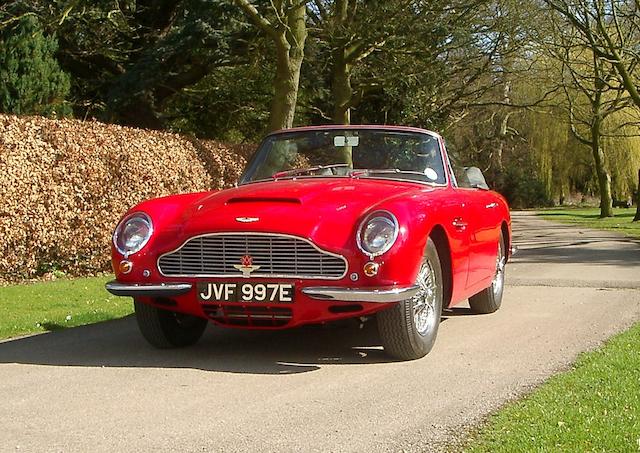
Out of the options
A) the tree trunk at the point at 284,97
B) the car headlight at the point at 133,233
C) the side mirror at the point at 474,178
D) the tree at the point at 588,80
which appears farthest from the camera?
the tree at the point at 588,80

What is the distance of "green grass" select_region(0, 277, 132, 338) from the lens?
7.81 m

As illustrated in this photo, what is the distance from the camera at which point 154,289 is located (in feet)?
19.0

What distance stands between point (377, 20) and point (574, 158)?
96.7 feet

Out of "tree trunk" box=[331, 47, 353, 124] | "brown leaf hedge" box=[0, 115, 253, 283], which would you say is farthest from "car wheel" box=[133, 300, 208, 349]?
"tree trunk" box=[331, 47, 353, 124]

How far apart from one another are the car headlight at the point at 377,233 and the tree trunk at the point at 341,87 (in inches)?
690

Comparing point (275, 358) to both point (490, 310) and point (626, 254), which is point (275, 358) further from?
point (626, 254)

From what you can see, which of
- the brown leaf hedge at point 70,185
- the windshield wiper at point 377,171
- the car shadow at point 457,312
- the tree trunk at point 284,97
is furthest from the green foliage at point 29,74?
the windshield wiper at point 377,171

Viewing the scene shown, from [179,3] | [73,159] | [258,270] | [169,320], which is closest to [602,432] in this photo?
[258,270]

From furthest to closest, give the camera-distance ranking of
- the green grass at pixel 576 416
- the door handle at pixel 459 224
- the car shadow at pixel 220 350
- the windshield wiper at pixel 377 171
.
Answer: the windshield wiper at pixel 377 171
the door handle at pixel 459 224
the car shadow at pixel 220 350
the green grass at pixel 576 416

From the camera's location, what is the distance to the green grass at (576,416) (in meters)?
3.89

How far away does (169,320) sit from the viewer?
20.8 feet

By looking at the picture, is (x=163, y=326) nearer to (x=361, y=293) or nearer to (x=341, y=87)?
(x=361, y=293)

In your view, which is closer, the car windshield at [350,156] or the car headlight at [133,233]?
the car headlight at [133,233]

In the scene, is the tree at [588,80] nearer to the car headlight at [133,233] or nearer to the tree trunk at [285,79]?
the tree trunk at [285,79]
